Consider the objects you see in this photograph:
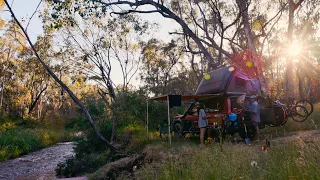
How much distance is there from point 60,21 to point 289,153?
1167cm

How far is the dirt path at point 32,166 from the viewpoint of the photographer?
526 inches

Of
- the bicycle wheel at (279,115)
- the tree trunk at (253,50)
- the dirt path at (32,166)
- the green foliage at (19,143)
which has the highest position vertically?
the tree trunk at (253,50)

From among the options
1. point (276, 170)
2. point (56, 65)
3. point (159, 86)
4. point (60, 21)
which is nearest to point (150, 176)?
point (276, 170)

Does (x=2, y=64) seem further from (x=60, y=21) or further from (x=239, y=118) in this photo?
(x=239, y=118)

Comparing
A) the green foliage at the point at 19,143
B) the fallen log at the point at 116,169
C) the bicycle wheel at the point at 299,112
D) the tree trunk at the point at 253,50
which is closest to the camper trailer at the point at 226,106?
the bicycle wheel at the point at 299,112

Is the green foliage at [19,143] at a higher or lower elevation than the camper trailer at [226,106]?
lower

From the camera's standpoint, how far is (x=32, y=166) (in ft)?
51.8

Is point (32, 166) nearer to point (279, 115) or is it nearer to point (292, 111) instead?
point (279, 115)

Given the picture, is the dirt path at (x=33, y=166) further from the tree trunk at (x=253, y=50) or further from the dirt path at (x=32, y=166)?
the tree trunk at (x=253, y=50)

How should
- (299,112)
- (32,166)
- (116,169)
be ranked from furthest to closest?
1. (32,166)
2. (299,112)
3. (116,169)

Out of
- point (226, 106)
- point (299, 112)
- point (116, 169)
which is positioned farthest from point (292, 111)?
point (116, 169)

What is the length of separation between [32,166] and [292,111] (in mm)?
13577

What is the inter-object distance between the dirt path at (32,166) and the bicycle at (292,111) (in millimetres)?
9808

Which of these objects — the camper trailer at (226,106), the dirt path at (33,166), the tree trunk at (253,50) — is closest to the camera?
the camper trailer at (226,106)
